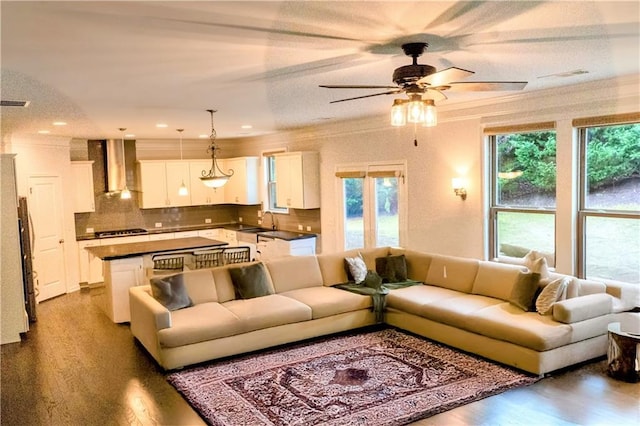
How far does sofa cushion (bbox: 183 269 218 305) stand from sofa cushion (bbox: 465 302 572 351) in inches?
110

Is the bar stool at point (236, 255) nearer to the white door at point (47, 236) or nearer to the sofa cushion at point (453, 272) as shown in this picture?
the sofa cushion at point (453, 272)

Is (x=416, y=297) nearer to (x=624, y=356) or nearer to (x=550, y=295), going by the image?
(x=550, y=295)

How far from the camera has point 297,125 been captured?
8477mm

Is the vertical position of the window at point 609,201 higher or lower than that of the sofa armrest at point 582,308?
higher

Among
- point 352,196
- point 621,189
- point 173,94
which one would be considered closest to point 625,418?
point 621,189

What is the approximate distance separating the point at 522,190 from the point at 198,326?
156 inches

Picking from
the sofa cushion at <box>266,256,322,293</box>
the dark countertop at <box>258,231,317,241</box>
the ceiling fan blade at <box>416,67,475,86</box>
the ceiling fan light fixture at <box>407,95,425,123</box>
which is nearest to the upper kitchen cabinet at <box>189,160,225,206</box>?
the dark countertop at <box>258,231,317,241</box>

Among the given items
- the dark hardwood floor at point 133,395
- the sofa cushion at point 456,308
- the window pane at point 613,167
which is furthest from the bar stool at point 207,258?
the window pane at point 613,167

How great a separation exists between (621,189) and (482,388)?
2.52 metres

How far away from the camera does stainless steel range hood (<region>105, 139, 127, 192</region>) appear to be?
9703 mm

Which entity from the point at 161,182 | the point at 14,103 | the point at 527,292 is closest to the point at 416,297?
the point at 527,292

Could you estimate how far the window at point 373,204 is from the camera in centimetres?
749

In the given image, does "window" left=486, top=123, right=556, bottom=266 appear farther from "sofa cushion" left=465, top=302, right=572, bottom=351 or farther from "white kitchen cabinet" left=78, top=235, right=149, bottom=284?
"white kitchen cabinet" left=78, top=235, right=149, bottom=284

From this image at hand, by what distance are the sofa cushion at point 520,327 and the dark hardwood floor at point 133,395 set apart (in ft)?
1.12
